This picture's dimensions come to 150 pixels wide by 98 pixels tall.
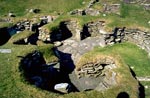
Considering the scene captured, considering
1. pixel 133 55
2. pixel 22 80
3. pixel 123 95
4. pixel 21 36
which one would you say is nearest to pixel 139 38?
pixel 133 55

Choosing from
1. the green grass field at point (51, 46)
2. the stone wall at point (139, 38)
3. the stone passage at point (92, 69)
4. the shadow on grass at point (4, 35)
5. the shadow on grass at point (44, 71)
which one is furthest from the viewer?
the shadow on grass at point (4, 35)

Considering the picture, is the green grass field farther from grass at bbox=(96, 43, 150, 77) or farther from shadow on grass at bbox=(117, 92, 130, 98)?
shadow on grass at bbox=(117, 92, 130, 98)

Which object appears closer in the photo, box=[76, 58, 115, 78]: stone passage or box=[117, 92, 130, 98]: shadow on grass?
box=[117, 92, 130, 98]: shadow on grass

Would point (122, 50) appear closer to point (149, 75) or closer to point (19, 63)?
point (149, 75)

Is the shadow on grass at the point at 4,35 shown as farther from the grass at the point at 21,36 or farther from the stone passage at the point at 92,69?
the stone passage at the point at 92,69

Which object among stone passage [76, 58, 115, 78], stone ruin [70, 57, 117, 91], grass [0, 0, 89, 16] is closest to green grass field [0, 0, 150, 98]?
grass [0, 0, 89, 16]

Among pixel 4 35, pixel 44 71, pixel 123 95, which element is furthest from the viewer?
pixel 4 35

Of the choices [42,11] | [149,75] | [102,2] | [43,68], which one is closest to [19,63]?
[43,68]

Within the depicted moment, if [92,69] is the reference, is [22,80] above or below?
above

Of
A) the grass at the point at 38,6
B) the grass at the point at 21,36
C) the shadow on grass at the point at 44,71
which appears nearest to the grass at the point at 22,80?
the shadow on grass at the point at 44,71

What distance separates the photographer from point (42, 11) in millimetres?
44781

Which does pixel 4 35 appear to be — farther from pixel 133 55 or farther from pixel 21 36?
pixel 133 55

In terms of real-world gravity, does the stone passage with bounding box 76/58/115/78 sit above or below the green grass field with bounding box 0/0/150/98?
below

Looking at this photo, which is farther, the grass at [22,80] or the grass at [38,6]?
the grass at [38,6]
